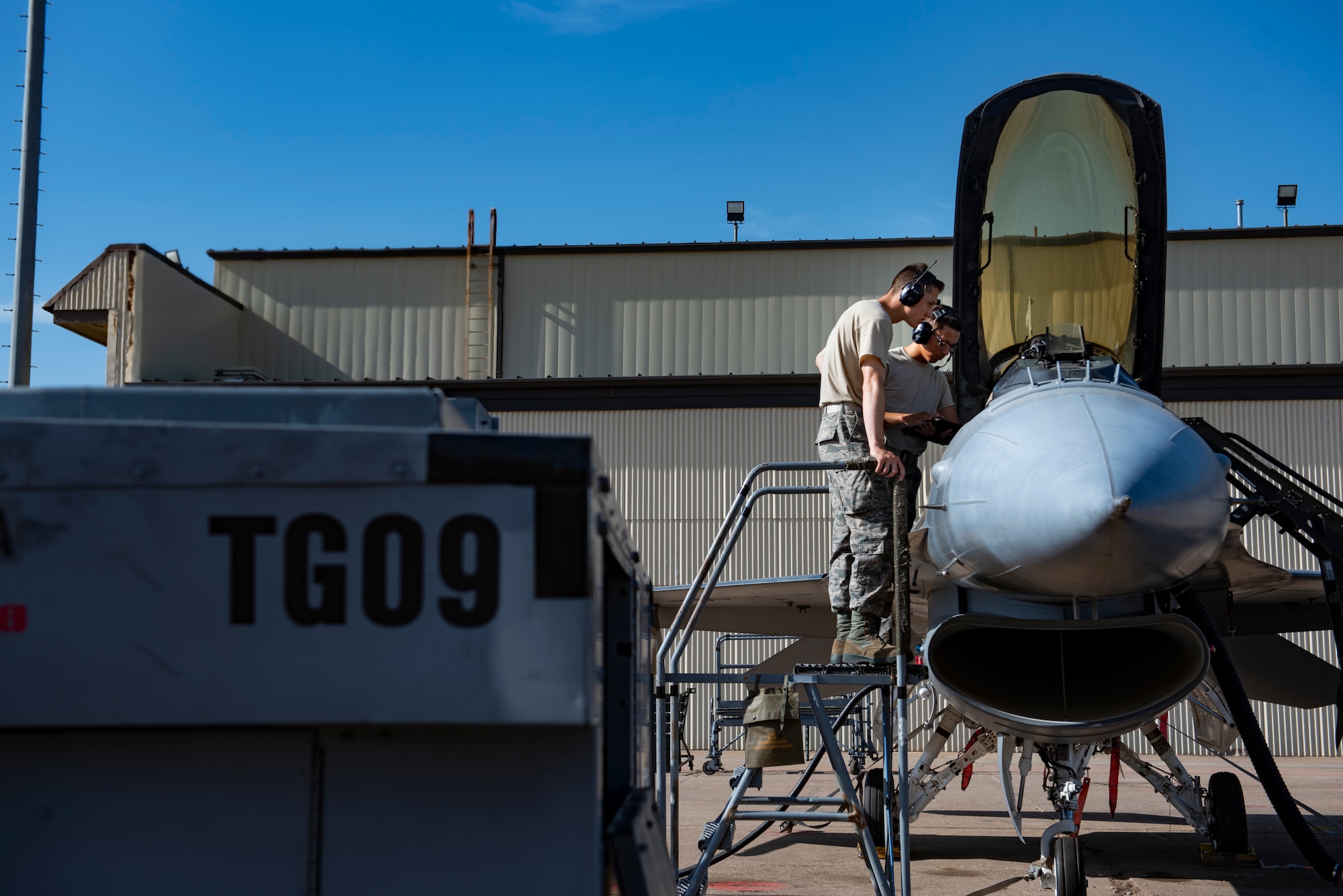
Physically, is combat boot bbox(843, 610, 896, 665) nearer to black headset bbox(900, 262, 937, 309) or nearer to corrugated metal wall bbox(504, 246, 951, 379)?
black headset bbox(900, 262, 937, 309)

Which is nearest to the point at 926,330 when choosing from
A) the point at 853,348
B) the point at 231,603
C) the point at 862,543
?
the point at 853,348

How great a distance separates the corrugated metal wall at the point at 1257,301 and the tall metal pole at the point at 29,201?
13.7 m

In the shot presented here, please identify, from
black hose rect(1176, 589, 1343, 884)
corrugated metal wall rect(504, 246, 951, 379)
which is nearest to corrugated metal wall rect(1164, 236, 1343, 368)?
corrugated metal wall rect(504, 246, 951, 379)

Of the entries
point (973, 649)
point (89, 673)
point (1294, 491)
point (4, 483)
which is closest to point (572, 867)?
point (89, 673)

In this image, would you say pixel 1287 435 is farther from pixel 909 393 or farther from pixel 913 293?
pixel 913 293

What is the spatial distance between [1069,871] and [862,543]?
166 cm

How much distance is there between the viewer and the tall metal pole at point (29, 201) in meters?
8.06

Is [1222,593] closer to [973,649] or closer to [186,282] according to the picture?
[973,649]

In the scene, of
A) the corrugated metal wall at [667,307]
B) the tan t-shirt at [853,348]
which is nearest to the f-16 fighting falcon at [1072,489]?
the tan t-shirt at [853,348]

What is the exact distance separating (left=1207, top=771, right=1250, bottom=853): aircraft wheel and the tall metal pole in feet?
27.1

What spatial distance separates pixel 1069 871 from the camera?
4.92 m

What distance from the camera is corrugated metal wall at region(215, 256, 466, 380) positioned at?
17031mm

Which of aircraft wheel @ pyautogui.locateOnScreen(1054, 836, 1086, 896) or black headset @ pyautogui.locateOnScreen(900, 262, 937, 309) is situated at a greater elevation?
black headset @ pyautogui.locateOnScreen(900, 262, 937, 309)

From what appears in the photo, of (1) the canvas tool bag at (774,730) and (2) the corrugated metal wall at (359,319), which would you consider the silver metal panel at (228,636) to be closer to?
(1) the canvas tool bag at (774,730)
